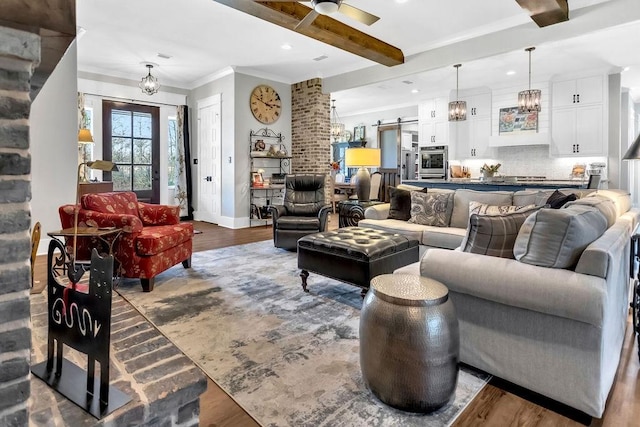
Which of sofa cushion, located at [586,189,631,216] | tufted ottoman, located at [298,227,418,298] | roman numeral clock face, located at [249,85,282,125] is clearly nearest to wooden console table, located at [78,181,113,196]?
roman numeral clock face, located at [249,85,282,125]

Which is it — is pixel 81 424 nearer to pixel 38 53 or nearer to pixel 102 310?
pixel 102 310

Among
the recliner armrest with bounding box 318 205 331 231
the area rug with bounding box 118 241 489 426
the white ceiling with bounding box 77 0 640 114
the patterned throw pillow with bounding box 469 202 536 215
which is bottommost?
the area rug with bounding box 118 241 489 426

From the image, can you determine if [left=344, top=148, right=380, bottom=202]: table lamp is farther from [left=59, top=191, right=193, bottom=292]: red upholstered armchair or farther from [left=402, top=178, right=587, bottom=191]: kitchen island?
[left=59, top=191, right=193, bottom=292]: red upholstered armchair

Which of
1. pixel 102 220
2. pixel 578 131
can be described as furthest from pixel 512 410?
pixel 578 131

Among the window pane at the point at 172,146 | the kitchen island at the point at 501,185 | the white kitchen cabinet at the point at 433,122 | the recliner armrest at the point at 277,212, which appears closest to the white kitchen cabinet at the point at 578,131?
the kitchen island at the point at 501,185

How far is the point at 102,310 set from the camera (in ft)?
3.67

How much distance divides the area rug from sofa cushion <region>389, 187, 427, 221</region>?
1.38 m

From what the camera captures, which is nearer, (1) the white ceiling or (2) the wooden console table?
(1) the white ceiling

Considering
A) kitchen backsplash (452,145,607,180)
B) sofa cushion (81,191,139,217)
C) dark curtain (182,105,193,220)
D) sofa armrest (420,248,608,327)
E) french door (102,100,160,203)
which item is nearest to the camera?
sofa armrest (420,248,608,327)

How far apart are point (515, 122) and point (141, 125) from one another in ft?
23.9

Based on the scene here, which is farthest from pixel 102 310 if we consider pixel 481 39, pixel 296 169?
pixel 296 169

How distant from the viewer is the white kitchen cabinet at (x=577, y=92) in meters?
6.44

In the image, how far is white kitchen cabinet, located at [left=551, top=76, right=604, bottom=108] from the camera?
6.44 m

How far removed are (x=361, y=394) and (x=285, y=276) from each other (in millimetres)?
2032
